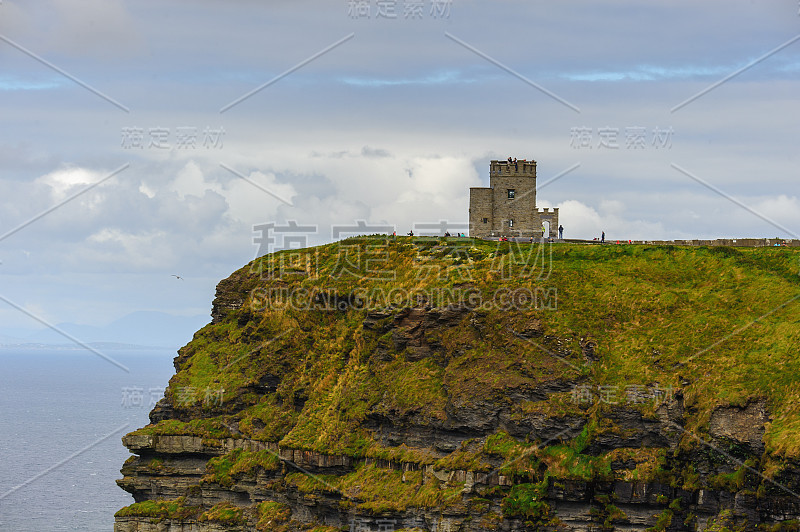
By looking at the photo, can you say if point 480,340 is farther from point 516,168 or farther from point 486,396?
point 516,168

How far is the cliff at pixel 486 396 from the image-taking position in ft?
309

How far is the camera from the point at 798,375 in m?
91.6

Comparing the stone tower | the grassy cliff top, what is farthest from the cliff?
the stone tower

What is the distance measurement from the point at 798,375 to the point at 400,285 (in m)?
42.1

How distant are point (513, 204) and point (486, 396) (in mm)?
38198

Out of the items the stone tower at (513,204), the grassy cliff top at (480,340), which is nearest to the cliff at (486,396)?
the grassy cliff top at (480,340)

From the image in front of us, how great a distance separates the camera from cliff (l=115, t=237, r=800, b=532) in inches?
3713

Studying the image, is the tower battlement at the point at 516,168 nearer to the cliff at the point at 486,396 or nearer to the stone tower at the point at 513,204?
the stone tower at the point at 513,204

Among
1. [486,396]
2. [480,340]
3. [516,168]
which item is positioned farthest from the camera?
[516,168]

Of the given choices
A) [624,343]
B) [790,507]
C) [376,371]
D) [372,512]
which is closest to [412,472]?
[372,512]

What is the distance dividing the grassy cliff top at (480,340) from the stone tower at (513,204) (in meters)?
13.4

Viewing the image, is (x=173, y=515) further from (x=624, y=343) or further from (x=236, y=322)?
(x=624, y=343)

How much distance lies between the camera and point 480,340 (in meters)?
110

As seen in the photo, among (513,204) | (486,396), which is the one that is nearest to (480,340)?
(486,396)
